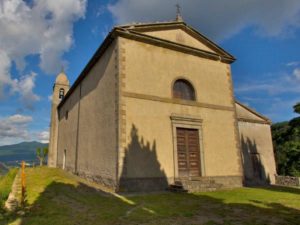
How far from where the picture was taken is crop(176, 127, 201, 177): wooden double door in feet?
41.7

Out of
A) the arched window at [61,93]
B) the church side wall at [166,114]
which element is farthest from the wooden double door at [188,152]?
the arched window at [61,93]

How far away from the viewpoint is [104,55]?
13969 millimetres

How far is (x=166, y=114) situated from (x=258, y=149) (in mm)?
11079

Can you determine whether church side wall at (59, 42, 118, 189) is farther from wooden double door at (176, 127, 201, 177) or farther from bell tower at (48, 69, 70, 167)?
bell tower at (48, 69, 70, 167)

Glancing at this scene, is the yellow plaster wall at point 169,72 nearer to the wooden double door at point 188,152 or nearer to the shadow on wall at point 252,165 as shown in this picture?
the wooden double door at point 188,152

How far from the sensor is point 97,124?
13914mm

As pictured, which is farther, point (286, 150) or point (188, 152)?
point (286, 150)

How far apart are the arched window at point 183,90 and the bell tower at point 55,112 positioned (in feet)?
58.0

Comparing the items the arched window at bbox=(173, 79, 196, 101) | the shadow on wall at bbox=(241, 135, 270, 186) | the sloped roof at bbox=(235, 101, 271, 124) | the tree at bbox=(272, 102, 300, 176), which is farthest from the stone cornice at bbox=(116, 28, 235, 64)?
the shadow on wall at bbox=(241, 135, 270, 186)

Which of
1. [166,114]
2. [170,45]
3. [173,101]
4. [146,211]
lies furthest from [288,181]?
[146,211]

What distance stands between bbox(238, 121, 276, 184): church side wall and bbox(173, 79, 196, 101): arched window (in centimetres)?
709

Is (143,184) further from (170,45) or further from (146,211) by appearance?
(170,45)

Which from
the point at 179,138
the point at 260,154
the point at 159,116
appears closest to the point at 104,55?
the point at 159,116

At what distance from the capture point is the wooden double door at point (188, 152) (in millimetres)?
12695
